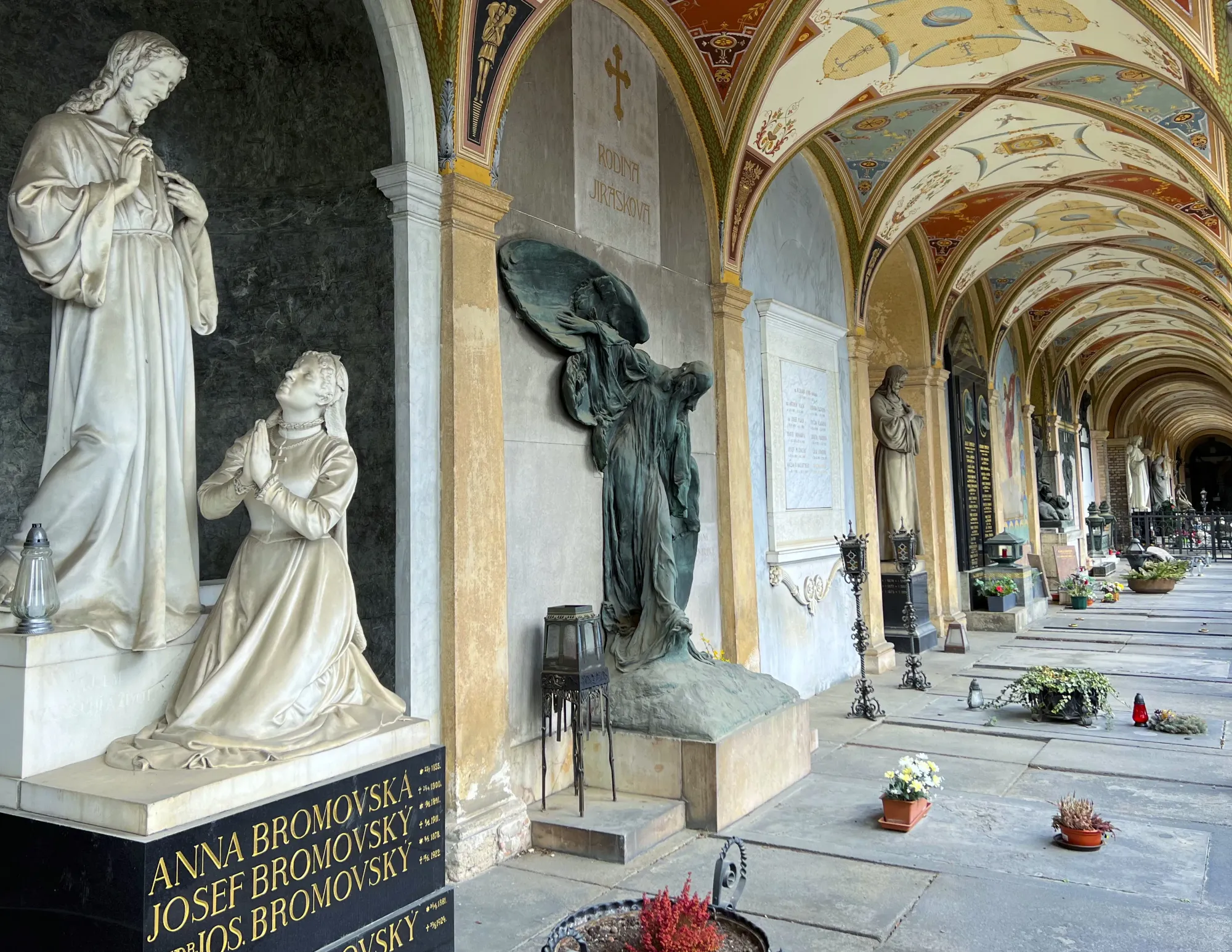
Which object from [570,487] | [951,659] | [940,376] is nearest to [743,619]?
[570,487]

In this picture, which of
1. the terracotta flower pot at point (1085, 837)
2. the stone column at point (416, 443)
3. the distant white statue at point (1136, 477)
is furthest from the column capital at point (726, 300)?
the distant white statue at point (1136, 477)

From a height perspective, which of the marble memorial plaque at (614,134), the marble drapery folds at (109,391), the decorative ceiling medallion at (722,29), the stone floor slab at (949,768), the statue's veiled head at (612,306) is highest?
the decorative ceiling medallion at (722,29)

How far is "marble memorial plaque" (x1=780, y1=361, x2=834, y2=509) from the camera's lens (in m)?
8.34

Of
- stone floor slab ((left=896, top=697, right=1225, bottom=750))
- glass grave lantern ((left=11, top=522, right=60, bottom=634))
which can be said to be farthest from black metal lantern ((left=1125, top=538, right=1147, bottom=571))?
glass grave lantern ((left=11, top=522, right=60, bottom=634))

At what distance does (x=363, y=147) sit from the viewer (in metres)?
4.46

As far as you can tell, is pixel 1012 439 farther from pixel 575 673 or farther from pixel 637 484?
pixel 575 673

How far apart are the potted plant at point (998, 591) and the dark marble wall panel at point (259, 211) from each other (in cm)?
1096

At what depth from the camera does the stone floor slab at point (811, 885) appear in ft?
12.3

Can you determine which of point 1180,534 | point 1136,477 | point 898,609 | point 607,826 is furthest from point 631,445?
point 1136,477

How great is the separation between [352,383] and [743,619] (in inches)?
147

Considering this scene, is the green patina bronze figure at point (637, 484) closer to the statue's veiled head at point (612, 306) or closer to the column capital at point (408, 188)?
the statue's veiled head at point (612, 306)

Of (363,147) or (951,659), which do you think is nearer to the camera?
(363,147)

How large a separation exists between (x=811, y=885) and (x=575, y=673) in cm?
143

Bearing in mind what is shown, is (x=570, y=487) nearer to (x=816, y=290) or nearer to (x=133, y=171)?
(x=133, y=171)
